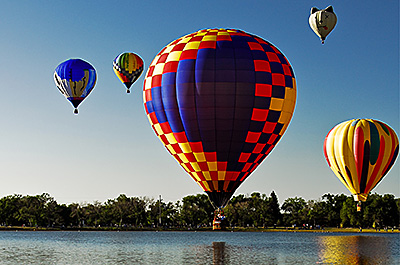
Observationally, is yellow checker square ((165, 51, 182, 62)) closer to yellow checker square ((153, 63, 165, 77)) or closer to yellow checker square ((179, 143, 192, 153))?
yellow checker square ((153, 63, 165, 77))

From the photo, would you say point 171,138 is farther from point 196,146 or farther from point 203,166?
point 203,166

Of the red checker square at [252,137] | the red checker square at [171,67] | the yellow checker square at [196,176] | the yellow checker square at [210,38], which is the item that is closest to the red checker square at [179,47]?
the red checker square at [171,67]

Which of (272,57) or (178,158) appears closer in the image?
(272,57)

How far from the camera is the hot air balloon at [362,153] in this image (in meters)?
49.6

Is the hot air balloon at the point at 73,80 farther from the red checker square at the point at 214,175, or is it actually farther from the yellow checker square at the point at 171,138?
the red checker square at the point at 214,175

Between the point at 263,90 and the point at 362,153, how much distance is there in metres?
20.6

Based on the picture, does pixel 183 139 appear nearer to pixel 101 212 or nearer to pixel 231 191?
pixel 231 191

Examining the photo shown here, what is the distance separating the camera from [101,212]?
14450cm

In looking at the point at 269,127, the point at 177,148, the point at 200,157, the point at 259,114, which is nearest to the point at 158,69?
the point at 177,148

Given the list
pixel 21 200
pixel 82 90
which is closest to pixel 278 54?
pixel 82 90

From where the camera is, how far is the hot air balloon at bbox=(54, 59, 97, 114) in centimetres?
4416

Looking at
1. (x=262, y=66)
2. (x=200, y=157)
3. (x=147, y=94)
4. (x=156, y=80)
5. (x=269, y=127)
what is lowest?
(x=200, y=157)

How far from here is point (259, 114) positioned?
3241 cm

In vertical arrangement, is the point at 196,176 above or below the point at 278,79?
below
